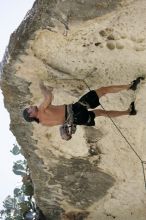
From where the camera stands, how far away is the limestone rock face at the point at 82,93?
15.9ft

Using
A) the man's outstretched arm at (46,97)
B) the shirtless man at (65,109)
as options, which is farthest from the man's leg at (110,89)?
the man's outstretched arm at (46,97)

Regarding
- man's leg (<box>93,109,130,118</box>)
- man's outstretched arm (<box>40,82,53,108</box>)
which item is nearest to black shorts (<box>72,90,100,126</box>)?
man's leg (<box>93,109,130,118</box>)

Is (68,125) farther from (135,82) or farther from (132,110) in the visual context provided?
(135,82)

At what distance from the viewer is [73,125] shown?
5.41m

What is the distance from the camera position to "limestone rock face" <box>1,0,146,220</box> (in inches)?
191

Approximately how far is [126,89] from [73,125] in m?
0.95

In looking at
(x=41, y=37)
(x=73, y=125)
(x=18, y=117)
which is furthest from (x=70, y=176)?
(x=41, y=37)

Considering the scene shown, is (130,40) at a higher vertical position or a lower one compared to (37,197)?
higher

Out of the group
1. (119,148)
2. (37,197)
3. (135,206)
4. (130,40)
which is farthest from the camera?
(37,197)

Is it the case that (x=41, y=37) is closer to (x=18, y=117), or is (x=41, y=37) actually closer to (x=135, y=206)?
(x=18, y=117)

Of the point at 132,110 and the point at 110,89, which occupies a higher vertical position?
the point at 110,89

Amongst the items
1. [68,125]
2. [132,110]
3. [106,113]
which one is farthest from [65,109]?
[132,110]

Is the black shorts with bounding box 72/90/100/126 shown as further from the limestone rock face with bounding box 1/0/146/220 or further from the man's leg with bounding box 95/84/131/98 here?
the limestone rock face with bounding box 1/0/146/220

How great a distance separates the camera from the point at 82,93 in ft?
19.7
